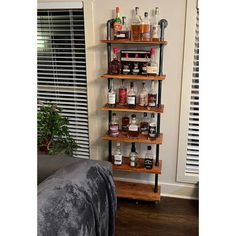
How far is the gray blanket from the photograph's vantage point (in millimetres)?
1065

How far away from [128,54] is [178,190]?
4.94ft

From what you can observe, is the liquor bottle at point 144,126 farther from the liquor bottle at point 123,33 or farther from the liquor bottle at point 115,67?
the liquor bottle at point 123,33

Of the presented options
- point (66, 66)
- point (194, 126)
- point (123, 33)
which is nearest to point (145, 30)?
point (123, 33)

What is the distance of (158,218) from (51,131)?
129 centimetres

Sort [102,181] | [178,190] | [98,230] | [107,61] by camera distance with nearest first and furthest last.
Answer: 1. [98,230]
2. [102,181]
3. [107,61]
4. [178,190]

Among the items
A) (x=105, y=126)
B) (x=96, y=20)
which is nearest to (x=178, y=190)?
(x=105, y=126)

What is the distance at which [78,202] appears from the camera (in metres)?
1.24

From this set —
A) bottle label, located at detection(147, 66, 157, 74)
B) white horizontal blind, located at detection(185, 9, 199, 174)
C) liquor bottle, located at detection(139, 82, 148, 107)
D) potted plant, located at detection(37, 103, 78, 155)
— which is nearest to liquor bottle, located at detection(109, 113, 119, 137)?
liquor bottle, located at detection(139, 82, 148, 107)

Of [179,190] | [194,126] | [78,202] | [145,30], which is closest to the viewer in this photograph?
[78,202]

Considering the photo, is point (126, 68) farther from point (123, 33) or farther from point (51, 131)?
point (51, 131)

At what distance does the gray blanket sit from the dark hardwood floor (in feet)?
2.09
